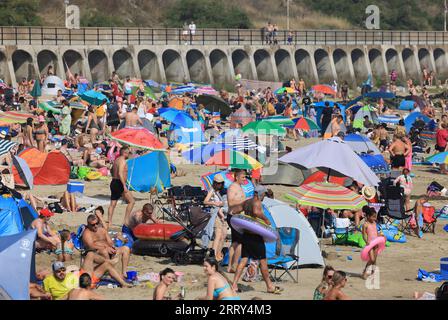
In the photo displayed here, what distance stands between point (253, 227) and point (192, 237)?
78.5 inches

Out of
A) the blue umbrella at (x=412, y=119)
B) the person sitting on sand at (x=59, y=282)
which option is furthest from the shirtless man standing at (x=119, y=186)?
the blue umbrella at (x=412, y=119)

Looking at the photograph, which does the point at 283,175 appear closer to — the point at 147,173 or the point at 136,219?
the point at 147,173

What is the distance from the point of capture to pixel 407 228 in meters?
18.5

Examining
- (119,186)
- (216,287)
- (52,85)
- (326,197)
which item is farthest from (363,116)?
(216,287)

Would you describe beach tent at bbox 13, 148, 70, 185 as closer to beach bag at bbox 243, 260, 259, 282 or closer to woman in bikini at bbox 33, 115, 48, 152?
woman in bikini at bbox 33, 115, 48, 152

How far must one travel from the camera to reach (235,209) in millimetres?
15055

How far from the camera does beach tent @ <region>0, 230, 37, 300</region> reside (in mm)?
12438

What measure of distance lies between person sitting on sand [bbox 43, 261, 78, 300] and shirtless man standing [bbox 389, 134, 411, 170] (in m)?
10.4

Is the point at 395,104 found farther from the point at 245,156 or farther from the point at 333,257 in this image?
the point at 333,257

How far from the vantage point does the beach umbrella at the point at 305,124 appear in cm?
2877

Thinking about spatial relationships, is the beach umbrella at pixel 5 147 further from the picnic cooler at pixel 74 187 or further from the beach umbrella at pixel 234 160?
the beach umbrella at pixel 234 160

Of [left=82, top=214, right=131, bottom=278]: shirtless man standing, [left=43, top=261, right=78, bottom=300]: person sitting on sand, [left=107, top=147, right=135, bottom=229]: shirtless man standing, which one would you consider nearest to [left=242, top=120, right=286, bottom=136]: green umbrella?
[left=107, top=147, right=135, bottom=229]: shirtless man standing

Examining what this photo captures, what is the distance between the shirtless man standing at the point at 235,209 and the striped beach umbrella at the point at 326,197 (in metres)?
0.96

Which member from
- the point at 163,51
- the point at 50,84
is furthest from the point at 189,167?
the point at 163,51
